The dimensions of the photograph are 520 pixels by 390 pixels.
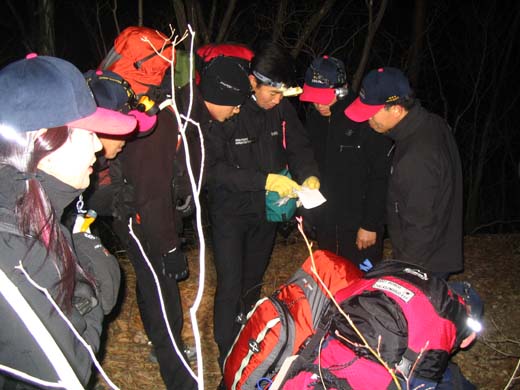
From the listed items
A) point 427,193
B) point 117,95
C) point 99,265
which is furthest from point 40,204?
point 427,193

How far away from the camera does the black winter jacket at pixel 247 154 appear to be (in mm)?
2916

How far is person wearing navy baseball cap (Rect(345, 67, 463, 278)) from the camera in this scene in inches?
100

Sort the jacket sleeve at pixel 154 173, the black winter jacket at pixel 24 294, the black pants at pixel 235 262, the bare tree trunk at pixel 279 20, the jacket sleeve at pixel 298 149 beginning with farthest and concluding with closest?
the bare tree trunk at pixel 279 20 → the jacket sleeve at pixel 298 149 → the black pants at pixel 235 262 → the jacket sleeve at pixel 154 173 → the black winter jacket at pixel 24 294

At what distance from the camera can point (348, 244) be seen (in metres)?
3.61

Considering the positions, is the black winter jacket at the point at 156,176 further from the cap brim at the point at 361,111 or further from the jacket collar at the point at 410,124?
the jacket collar at the point at 410,124

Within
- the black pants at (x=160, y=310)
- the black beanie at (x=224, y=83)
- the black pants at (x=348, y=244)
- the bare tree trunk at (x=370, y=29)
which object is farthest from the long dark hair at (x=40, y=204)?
the bare tree trunk at (x=370, y=29)

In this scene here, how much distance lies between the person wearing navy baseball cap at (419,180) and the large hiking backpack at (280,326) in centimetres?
60

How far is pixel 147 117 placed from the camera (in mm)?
2137

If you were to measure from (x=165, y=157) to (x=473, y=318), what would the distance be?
1809 mm

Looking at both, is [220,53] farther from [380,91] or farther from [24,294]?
[24,294]

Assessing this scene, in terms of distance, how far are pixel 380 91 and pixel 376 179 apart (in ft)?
2.58

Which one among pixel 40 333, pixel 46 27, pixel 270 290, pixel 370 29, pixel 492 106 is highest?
pixel 40 333

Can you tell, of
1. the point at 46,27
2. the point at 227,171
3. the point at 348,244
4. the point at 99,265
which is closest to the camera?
the point at 99,265

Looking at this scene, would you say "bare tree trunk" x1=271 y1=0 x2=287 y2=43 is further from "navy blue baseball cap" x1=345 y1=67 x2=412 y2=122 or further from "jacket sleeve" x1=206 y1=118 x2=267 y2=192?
"jacket sleeve" x1=206 y1=118 x2=267 y2=192
